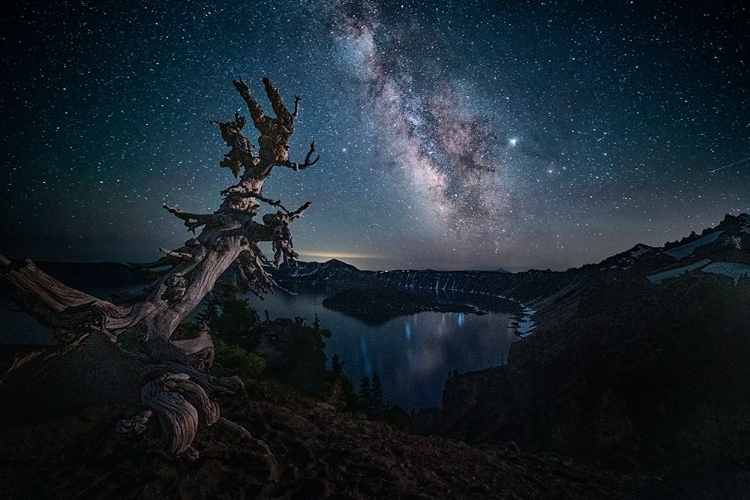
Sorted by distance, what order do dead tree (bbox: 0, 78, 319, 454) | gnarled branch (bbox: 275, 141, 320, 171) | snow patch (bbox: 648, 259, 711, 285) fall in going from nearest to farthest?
1. dead tree (bbox: 0, 78, 319, 454)
2. gnarled branch (bbox: 275, 141, 320, 171)
3. snow patch (bbox: 648, 259, 711, 285)

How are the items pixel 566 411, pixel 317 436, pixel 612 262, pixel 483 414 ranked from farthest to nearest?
pixel 612 262, pixel 483 414, pixel 566 411, pixel 317 436

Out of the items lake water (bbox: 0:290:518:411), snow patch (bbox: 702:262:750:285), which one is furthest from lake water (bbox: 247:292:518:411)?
snow patch (bbox: 702:262:750:285)

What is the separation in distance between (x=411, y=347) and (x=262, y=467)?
73.4 meters

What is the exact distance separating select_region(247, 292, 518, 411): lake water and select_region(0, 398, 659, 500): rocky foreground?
1446 inches

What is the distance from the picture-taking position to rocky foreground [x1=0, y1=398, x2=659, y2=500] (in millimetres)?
3857

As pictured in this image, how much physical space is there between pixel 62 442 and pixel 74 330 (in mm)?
2002

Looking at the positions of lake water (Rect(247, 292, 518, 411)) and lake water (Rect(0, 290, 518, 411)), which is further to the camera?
lake water (Rect(247, 292, 518, 411))

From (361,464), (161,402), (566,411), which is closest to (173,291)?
(161,402)

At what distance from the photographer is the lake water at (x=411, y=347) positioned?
1741 inches

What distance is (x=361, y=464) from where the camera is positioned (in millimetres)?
5117

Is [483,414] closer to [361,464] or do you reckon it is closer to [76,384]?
[361,464]

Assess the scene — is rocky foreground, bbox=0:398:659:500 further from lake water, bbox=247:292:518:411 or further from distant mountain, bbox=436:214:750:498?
lake water, bbox=247:292:518:411

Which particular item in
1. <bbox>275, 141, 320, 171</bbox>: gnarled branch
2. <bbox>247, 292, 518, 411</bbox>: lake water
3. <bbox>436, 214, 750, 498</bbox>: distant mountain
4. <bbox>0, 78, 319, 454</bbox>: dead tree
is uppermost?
<bbox>275, 141, 320, 171</bbox>: gnarled branch

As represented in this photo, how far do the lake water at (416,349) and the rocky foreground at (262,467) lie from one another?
36.7 metres
